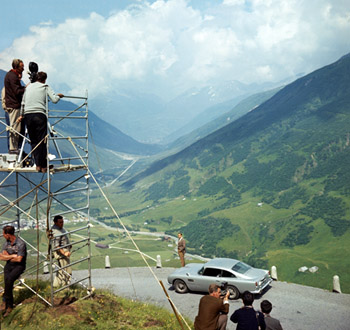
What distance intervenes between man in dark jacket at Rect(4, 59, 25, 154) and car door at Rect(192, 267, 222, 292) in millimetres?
13157

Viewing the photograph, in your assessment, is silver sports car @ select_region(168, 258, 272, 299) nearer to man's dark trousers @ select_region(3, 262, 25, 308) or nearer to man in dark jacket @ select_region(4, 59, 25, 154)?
man's dark trousers @ select_region(3, 262, 25, 308)

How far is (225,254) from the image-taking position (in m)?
130

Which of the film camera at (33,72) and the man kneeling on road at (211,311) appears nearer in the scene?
the man kneeling on road at (211,311)

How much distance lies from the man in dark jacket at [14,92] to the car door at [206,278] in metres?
13.2

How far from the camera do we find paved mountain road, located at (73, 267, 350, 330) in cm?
1711

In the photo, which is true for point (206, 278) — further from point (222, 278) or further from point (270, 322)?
point (270, 322)

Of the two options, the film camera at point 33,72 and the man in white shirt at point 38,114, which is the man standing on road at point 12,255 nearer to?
the man in white shirt at point 38,114

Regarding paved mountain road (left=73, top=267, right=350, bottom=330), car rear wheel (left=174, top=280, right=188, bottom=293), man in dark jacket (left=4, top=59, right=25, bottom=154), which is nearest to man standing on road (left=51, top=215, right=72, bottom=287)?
man in dark jacket (left=4, top=59, right=25, bottom=154)

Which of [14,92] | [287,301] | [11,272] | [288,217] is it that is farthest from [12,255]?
[288,217]

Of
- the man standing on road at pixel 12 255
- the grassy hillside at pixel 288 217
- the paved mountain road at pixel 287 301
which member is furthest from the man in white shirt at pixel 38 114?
the grassy hillside at pixel 288 217

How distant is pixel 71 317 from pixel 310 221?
142m

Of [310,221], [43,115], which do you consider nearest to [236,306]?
[43,115]

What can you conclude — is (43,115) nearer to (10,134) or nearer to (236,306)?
(10,134)

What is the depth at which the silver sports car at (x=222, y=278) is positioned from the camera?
1920 centimetres
